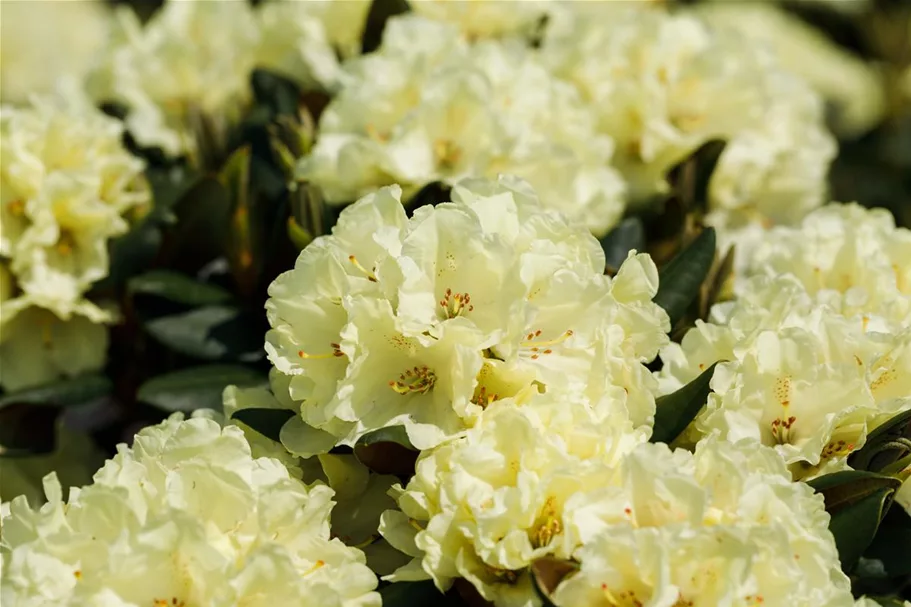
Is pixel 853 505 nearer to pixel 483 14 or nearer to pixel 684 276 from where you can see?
pixel 684 276

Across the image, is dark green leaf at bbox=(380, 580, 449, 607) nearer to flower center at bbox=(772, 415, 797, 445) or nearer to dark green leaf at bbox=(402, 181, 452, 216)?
flower center at bbox=(772, 415, 797, 445)

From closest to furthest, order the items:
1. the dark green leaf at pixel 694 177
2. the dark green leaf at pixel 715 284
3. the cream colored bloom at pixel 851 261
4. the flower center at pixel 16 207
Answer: the cream colored bloom at pixel 851 261, the dark green leaf at pixel 715 284, the flower center at pixel 16 207, the dark green leaf at pixel 694 177

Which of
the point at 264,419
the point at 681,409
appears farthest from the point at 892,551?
the point at 264,419

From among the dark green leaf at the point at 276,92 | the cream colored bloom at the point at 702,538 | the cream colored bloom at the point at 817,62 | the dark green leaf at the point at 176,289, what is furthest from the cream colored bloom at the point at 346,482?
the cream colored bloom at the point at 817,62

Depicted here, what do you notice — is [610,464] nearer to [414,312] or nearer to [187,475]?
[414,312]

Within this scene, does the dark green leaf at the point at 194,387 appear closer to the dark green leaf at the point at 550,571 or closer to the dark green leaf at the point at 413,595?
Answer: the dark green leaf at the point at 413,595

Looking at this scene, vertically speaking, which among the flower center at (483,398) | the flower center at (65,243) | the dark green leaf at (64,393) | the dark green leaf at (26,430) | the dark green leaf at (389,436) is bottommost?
the dark green leaf at (26,430)
